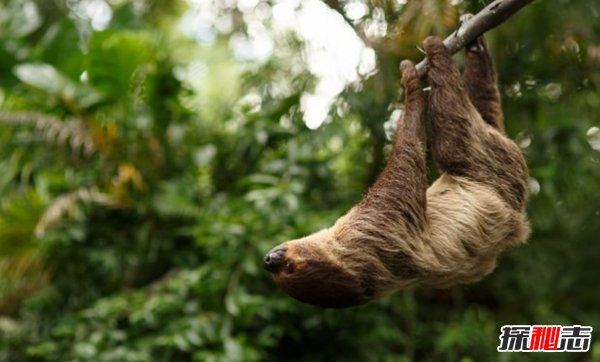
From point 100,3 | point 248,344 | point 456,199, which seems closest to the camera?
point 456,199

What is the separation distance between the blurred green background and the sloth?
66.9 inches

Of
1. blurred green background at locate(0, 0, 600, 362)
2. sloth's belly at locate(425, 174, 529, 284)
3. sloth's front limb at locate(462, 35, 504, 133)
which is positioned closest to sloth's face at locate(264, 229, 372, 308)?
sloth's belly at locate(425, 174, 529, 284)

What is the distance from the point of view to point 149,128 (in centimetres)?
753

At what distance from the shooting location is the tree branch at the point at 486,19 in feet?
11.0

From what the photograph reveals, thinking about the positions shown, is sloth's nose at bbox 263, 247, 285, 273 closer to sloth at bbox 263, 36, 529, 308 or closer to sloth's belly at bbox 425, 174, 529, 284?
sloth at bbox 263, 36, 529, 308

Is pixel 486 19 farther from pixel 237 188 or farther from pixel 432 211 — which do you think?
pixel 237 188

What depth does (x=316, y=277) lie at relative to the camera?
3482 millimetres

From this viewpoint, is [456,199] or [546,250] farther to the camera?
[546,250]

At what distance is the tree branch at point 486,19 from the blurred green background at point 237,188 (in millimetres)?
1887

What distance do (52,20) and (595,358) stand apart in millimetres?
7571

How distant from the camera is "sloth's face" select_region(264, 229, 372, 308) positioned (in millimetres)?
3480

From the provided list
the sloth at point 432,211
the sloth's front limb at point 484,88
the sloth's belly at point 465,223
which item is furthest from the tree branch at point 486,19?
the sloth's belly at point 465,223

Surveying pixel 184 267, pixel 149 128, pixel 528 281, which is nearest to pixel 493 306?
pixel 528 281

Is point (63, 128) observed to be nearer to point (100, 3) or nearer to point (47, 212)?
point (47, 212)
